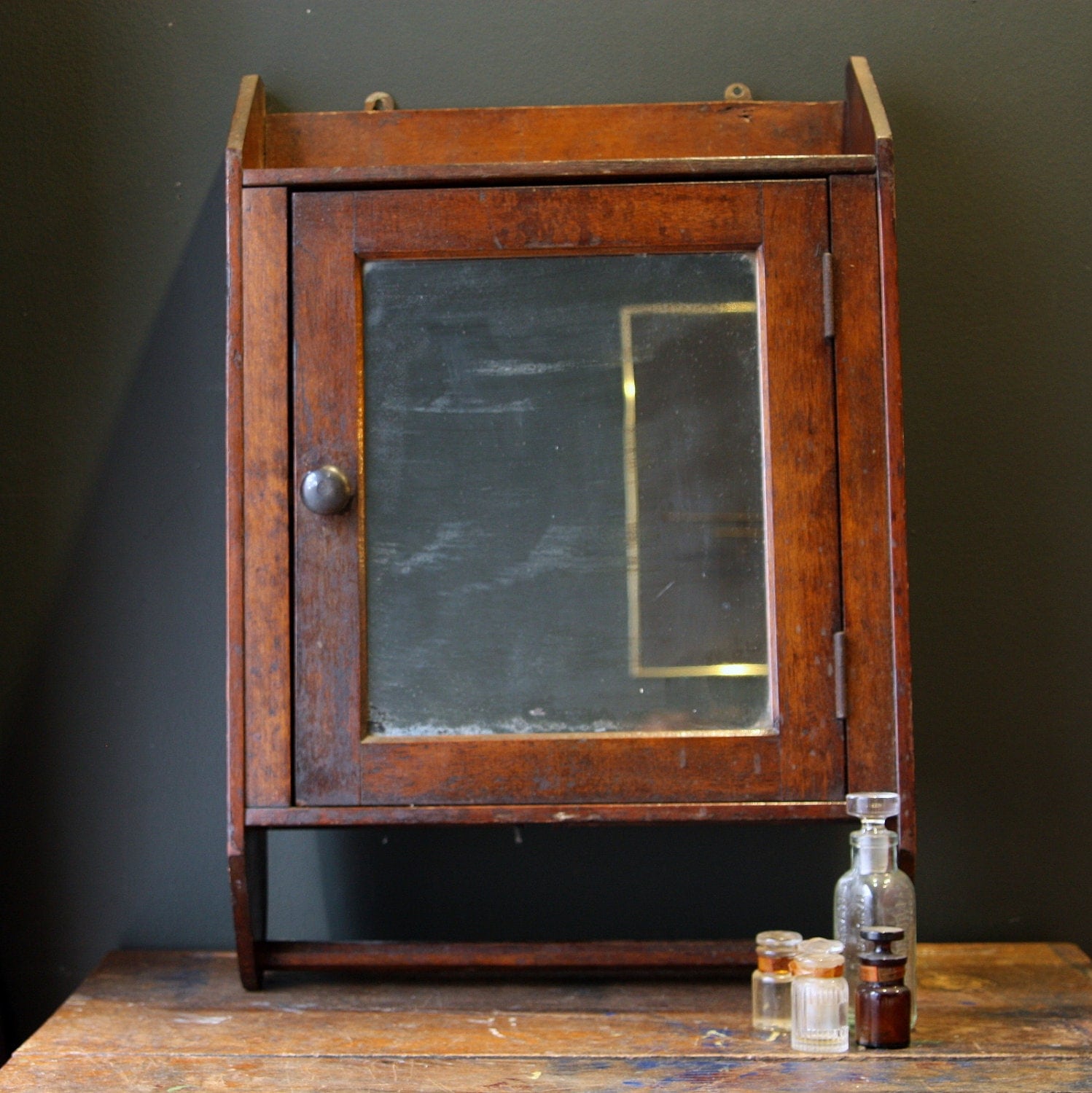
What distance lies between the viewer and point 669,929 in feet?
4.68

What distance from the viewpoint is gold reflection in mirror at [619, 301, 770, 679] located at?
1165mm

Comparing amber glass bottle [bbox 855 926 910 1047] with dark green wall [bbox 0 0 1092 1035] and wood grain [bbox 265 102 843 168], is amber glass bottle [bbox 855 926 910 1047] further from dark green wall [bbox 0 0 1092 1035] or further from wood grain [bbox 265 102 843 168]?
wood grain [bbox 265 102 843 168]

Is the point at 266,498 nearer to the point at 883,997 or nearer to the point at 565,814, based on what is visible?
the point at 565,814

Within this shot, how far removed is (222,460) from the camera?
1.46 metres

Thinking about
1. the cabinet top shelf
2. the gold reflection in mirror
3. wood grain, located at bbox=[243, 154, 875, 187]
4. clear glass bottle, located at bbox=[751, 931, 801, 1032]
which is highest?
the cabinet top shelf

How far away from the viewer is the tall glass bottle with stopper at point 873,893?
1103mm

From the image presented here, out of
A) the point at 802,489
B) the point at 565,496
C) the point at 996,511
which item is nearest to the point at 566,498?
the point at 565,496

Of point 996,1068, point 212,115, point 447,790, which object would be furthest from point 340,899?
point 212,115

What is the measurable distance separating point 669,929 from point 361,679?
51cm

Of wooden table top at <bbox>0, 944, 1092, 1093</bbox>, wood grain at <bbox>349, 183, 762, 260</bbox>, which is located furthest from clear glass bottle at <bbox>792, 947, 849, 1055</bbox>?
wood grain at <bbox>349, 183, 762, 260</bbox>

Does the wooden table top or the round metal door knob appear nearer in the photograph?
the wooden table top

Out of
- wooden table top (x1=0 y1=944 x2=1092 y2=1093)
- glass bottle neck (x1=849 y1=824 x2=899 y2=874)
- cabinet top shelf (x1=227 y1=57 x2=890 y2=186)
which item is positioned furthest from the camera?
cabinet top shelf (x1=227 y1=57 x2=890 y2=186)

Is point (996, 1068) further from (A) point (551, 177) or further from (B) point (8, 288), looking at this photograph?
(B) point (8, 288)

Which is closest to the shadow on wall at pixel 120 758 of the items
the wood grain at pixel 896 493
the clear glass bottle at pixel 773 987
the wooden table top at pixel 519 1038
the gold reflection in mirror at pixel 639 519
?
the wooden table top at pixel 519 1038
